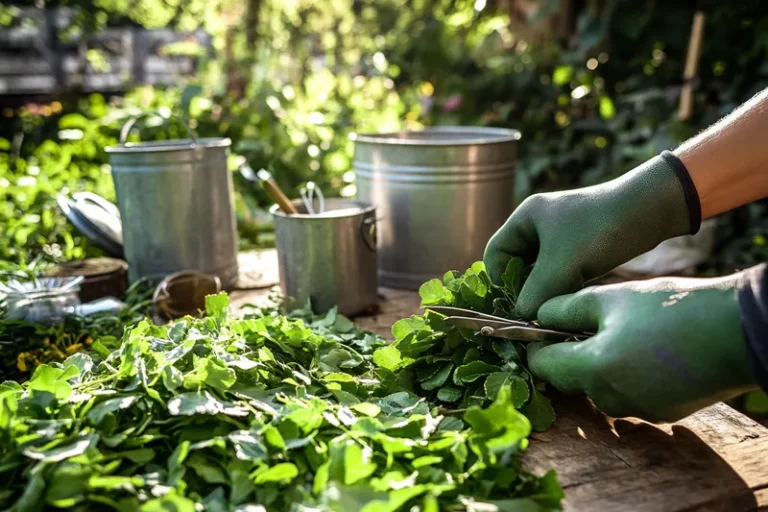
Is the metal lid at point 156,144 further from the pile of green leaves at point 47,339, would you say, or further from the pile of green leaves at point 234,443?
the pile of green leaves at point 234,443

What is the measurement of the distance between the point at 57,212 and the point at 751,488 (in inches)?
79.6

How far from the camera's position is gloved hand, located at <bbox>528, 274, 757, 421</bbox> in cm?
70

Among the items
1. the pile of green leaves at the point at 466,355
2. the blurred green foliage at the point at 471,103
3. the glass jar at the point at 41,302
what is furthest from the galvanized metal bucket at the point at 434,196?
the blurred green foliage at the point at 471,103

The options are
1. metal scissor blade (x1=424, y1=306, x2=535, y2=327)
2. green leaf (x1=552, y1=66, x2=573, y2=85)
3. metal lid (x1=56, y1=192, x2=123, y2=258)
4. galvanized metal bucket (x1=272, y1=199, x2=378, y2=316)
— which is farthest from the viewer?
green leaf (x1=552, y1=66, x2=573, y2=85)

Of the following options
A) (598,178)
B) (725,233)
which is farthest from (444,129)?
(725,233)

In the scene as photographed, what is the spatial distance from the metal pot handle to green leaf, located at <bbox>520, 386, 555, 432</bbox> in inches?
22.7

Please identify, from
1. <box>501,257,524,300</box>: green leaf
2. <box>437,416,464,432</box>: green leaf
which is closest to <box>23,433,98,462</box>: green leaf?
<box>437,416,464,432</box>: green leaf

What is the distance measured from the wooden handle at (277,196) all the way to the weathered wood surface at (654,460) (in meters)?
0.69

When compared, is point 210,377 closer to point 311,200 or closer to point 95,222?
point 311,200

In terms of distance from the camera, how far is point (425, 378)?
0.92m

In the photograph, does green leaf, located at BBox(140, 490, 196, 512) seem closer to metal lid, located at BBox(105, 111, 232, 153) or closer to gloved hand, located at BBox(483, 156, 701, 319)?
gloved hand, located at BBox(483, 156, 701, 319)

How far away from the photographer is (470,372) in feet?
2.87

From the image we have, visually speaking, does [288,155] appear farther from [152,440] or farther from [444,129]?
[152,440]

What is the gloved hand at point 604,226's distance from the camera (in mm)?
938
